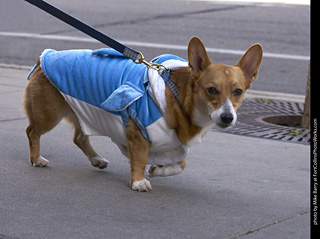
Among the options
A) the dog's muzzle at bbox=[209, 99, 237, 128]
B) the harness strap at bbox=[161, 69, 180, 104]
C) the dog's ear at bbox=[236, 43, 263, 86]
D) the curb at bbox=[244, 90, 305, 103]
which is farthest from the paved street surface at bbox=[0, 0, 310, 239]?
the dog's ear at bbox=[236, 43, 263, 86]

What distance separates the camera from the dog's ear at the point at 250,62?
14.6 ft

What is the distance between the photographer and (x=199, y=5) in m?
17.5

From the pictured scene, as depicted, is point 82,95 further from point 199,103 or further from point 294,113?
point 294,113

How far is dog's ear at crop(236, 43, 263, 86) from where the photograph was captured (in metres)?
4.44

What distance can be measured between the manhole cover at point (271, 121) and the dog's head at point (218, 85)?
201 cm

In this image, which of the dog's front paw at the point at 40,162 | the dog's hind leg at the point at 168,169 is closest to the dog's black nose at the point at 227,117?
the dog's hind leg at the point at 168,169

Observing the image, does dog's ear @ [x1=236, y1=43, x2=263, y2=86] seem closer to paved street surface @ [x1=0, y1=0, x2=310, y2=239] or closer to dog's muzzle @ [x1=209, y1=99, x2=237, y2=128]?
dog's muzzle @ [x1=209, y1=99, x2=237, y2=128]

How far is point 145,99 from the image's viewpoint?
439cm

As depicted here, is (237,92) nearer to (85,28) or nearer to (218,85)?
(218,85)

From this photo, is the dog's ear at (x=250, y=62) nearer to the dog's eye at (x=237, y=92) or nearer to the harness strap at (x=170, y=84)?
the dog's eye at (x=237, y=92)

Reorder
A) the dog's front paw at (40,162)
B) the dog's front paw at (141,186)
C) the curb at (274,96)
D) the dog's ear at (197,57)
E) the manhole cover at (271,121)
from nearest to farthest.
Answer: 1. the dog's ear at (197,57)
2. the dog's front paw at (141,186)
3. the dog's front paw at (40,162)
4. the manhole cover at (271,121)
5. the curb at (274,96)

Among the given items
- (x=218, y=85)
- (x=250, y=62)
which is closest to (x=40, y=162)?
(x=218, y=85)

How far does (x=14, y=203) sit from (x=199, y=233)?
1.17 metres

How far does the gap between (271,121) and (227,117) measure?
319cm
